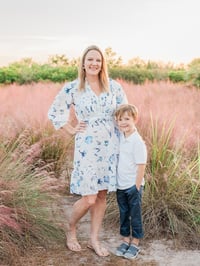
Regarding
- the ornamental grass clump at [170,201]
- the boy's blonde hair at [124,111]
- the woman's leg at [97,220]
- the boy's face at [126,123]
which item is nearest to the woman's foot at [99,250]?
the woman's leg at [97,220]

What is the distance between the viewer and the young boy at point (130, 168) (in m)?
4.17

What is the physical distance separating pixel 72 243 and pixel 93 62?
1.60m

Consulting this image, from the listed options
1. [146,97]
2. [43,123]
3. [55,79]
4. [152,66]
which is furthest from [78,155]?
[152,66]

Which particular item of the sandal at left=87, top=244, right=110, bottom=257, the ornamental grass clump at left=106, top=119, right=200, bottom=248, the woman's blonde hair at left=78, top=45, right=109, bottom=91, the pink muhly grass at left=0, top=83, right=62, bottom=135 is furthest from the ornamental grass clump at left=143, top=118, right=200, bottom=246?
the pink muhly grass at left=0, top=83, right=62, bottom=135

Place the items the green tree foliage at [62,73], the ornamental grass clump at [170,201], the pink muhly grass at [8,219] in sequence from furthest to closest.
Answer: the green tree foliage at [62,73] → the ornamental grass clump at [170,201] → the pink muhly grass at [8,219]

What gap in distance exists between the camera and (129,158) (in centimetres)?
422

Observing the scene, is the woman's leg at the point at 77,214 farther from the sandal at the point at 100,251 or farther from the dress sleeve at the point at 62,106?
the dress sleeve at the point at 62,106

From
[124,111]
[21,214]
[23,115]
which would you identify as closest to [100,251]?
[21,214]

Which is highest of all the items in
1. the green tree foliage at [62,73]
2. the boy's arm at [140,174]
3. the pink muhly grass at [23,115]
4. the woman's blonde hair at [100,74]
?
the woman's blonde hair at [100,74]

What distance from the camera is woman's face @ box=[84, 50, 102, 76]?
4230 millimetres

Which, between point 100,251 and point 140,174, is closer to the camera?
point 140,174

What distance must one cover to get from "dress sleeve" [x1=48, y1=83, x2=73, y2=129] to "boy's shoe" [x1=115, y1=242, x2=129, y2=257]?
46.6 inches

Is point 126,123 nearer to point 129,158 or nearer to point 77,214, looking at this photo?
point 129,158

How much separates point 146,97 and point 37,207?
16.5ft
